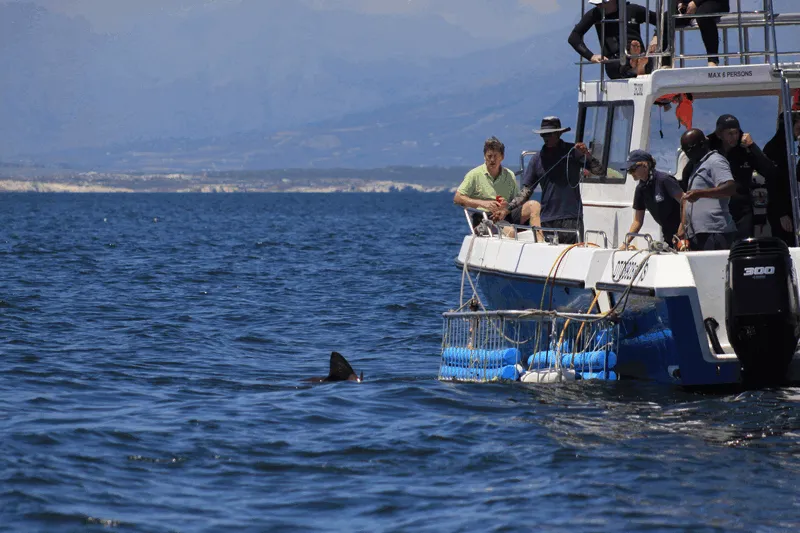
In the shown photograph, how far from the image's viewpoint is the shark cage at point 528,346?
11.1 metres

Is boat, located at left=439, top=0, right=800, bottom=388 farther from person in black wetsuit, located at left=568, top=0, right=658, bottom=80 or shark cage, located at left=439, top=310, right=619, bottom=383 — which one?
person in black wetsuit, located at left=568, top=0, right=658, bottom=80


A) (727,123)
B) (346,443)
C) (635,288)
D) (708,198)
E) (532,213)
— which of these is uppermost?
(727,123)

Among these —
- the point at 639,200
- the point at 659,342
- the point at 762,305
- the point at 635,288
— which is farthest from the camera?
the point at 639,200

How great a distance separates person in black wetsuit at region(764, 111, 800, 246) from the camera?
11.1 metres

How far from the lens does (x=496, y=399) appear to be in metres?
11.2

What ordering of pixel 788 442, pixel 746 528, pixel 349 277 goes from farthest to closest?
1. pixel 349 277
2. pixel 788 442
3. pixel 746 528

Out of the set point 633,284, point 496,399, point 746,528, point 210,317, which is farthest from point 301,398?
point 210,317

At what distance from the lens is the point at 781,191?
36.7 ft

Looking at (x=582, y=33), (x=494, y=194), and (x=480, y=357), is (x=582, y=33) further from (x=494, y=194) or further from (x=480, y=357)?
(x=480, y=357)

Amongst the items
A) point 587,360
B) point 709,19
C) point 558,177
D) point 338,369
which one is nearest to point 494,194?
point 558,177

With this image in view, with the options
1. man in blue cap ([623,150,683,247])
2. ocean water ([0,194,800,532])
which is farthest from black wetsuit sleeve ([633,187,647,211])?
ocean water ([0,194,800,532])

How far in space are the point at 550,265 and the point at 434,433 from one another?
237cm

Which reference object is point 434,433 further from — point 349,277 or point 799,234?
point 349,277

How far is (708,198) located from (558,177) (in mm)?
2321
